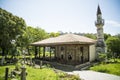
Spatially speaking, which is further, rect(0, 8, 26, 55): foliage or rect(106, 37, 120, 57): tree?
rect(106, 37, 120, 57): tree

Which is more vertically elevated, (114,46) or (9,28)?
(9,28)

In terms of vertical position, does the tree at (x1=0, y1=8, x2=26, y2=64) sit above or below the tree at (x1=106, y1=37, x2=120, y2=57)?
above

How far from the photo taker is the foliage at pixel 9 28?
21897 mm

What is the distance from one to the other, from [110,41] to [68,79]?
59.6ft

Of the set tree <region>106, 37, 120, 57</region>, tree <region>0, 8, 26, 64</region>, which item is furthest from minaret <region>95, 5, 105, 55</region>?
tree <region>0, 8, 26, 64</region>

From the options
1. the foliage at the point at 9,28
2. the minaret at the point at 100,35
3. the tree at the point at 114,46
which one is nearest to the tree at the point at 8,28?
the foliage at the point at 9,28

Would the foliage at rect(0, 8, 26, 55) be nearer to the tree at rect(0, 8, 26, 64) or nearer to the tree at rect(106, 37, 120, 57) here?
the tree at rect(0, 8, 26, 64)

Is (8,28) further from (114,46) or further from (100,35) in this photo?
(114,46)

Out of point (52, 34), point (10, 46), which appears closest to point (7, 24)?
point (10, 46)

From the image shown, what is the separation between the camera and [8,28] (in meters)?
22.5

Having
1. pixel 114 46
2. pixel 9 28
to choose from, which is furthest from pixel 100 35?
pixel 9 28

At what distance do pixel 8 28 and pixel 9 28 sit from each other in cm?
22

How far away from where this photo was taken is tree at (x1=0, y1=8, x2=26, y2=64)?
21891 millimetres

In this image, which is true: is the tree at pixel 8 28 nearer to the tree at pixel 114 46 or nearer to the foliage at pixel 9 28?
the foliage at pixel 9 28
